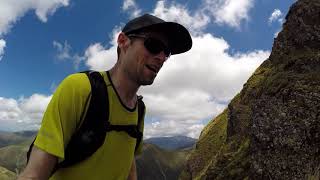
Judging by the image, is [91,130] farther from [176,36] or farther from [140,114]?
[176,36]

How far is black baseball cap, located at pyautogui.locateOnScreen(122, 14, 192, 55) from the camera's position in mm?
4102

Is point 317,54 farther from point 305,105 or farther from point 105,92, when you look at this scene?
point 105,92

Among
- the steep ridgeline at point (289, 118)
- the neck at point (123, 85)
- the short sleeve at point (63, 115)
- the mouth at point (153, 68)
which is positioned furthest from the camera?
the steep ridgeline at point (289, 118)

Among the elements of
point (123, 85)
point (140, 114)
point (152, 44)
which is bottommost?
point (140, 114)

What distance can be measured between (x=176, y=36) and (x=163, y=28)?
20 cm

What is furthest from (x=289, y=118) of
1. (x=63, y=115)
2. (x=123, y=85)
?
(x=63, y=115)

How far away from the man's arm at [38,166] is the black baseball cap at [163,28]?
160cm

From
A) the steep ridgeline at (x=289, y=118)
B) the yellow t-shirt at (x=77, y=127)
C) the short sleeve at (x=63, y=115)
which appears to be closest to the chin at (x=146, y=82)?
the yellow t-shirt at (x=77, y=127)

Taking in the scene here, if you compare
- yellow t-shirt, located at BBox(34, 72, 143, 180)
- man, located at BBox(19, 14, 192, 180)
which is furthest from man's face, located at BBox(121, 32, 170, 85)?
yellow t-shirt, located at BBox(34, 72, 143, 180)

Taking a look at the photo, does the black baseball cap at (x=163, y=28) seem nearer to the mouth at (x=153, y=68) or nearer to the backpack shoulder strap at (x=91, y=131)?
the mouth at (x=153, y=68)

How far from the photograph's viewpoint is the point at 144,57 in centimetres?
412

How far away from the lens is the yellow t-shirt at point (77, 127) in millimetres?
3256

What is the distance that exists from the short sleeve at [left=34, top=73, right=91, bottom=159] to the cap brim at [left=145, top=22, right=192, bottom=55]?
1.15 metres

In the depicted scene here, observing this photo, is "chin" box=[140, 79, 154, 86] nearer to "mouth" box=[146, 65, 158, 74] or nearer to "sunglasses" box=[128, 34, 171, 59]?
"mouth" box=[146, 65, 158, 74]
